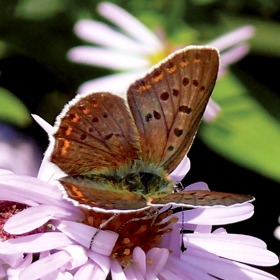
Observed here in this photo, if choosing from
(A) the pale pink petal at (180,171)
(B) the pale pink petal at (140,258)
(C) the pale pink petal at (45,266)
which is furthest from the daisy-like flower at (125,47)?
(C) the pale pink petal at (45,266)

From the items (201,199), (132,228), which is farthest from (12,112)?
(201,199)

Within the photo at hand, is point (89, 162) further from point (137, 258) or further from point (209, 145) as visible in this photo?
point (209, 145)

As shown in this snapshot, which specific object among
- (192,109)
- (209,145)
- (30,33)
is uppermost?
(192,109)

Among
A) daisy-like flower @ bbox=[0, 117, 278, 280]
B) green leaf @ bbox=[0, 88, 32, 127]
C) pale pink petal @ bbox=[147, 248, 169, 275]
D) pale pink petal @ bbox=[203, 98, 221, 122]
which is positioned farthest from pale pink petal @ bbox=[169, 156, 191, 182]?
pale pink petal @ bbox=[203, 98, 221, 122]

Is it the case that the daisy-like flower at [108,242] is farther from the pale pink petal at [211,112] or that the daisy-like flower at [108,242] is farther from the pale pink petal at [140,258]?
the pale pink petal at [211,112]

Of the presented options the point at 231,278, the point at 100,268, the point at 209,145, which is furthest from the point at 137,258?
the point at 209,145

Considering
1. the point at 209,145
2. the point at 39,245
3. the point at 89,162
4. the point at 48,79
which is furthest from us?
the point at 48,79
